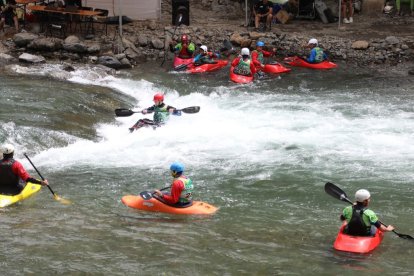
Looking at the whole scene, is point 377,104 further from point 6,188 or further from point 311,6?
point 6,188

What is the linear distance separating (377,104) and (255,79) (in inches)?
140

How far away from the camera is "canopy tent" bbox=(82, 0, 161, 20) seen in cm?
2056

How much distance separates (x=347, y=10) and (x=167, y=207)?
14254mm

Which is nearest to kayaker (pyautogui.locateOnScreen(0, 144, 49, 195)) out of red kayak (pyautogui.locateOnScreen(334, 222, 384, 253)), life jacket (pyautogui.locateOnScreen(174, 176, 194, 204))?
life jacket (pyautogui.locateOnScreen(174, 176, 194, 204))

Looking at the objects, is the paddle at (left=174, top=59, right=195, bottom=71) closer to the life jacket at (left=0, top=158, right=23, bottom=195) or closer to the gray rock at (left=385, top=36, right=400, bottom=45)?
the gray rock at (left=385, top=36, right=400, bottom=45)

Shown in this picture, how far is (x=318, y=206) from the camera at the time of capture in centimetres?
937

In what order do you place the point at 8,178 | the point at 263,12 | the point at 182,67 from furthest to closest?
the point at 263,12, the point at 182,67, the point at 8,178

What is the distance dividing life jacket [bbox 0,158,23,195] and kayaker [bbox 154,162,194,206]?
2058 millimetres

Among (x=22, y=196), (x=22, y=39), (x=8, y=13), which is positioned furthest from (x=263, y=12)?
(x=22, y=196)

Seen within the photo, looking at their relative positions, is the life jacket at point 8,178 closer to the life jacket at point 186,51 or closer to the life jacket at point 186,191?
the life jacket at point 186,191

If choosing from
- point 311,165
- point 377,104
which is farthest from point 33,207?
point 377,104

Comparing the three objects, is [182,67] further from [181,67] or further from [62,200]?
[62,200]

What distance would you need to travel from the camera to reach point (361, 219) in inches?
304

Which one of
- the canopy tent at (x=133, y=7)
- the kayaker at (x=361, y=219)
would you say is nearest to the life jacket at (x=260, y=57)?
the canopy tent at (x=133, y=7)
